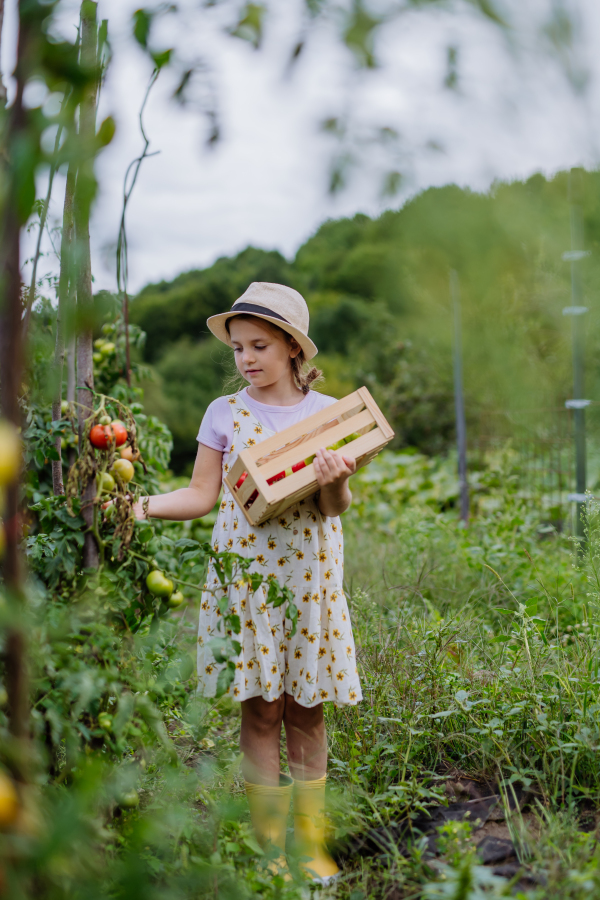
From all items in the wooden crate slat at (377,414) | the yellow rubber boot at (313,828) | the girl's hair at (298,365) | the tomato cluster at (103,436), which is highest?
the girl's hair at (298,365)

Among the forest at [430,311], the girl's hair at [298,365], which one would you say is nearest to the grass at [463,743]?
the girl's hair at [298,365]

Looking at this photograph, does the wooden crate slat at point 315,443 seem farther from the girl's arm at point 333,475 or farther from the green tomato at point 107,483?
the green tomato at point 107,483

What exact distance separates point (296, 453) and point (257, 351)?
319 mm

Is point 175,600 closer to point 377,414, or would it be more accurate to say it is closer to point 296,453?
point 296,453

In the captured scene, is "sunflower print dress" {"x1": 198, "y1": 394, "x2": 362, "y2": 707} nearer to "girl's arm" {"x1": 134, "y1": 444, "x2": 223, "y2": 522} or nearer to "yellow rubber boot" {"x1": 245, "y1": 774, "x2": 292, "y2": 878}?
"girl's arm" {"x1": 134, "y1": 444, "x2": 223, "y2": 522}

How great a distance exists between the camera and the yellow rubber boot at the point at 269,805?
4.79 feet

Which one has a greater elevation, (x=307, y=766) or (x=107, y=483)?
(x=107, y=483)

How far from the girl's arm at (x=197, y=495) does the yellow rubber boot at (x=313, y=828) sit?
0.70m

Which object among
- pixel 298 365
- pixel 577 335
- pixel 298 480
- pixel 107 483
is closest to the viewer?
pixel 107 483

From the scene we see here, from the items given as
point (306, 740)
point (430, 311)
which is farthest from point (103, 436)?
point (430, 311)

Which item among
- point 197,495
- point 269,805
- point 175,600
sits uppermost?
point 197,495

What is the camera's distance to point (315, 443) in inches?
61.1

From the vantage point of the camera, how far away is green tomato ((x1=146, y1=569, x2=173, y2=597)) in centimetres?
125

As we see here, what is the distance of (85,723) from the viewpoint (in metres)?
1.22
